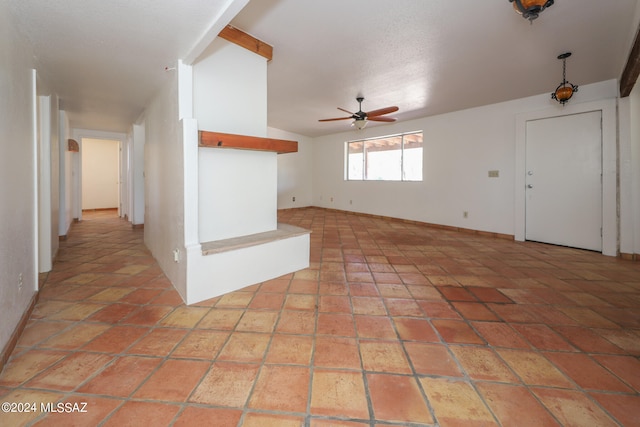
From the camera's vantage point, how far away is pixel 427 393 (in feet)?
4.19

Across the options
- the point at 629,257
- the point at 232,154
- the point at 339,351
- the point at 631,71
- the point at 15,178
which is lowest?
the point at 339,351

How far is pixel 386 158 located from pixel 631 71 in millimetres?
4567

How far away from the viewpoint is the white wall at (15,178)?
4.93 ft

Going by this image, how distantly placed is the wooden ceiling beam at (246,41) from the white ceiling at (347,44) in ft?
0.22

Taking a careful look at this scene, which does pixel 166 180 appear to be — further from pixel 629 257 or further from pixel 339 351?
pixel 629 257

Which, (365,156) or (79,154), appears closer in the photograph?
(79,154)

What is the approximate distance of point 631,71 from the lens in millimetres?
2760

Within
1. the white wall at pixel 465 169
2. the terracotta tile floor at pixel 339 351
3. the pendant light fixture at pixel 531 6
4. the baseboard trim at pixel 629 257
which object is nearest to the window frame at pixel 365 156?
the white wall at pixel 465 169

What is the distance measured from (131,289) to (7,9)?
2046 mm

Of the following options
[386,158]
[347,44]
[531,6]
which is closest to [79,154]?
[347,44]

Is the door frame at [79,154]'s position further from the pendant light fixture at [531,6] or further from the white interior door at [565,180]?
the white interior door at [565,180]

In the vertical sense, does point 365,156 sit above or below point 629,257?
above

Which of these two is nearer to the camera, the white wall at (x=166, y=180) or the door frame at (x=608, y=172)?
the white wall at (x=166, y=180)

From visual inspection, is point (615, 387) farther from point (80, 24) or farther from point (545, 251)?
point (80, 24)
